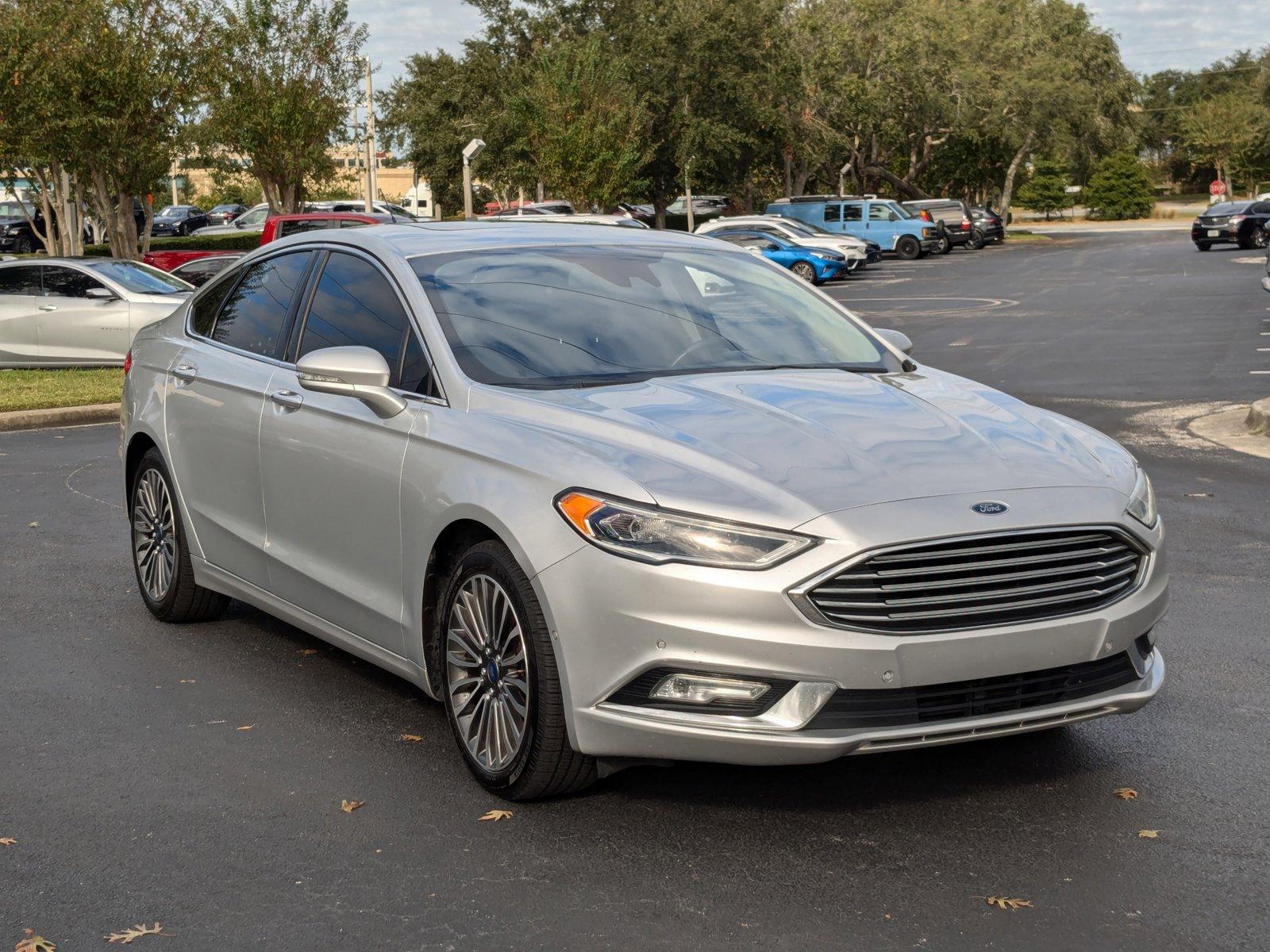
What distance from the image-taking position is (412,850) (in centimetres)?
439

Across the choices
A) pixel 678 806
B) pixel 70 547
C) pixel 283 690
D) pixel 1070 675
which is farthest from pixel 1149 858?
pixel 70 547

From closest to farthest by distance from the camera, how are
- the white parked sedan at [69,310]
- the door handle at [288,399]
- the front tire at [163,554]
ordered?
the door handle at [288,399], the front tire at [163,554], the white parked sedan at [69,310]

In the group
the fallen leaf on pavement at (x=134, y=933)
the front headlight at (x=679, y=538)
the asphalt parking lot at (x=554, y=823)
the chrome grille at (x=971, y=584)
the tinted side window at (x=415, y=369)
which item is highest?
the tinted side window at (x=415, y=369)

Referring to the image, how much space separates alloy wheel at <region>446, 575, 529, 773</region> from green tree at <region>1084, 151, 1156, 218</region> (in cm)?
9327

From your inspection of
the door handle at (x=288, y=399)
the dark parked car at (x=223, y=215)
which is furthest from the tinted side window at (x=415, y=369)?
the dark parked car at (x=223, y=215)

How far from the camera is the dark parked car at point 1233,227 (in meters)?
49.4

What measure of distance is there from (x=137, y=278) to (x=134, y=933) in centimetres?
1676

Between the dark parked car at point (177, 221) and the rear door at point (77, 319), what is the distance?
142 feet

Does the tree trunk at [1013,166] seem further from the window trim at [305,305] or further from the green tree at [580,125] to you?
the window trim at [305,305]

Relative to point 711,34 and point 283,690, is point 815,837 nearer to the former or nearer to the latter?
point 283,690

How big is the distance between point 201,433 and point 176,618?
0.98 metres

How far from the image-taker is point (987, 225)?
6103cm

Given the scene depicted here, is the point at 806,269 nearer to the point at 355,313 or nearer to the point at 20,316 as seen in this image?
the point at 20,316

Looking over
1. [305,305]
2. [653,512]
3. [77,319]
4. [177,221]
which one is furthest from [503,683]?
[177,221]
